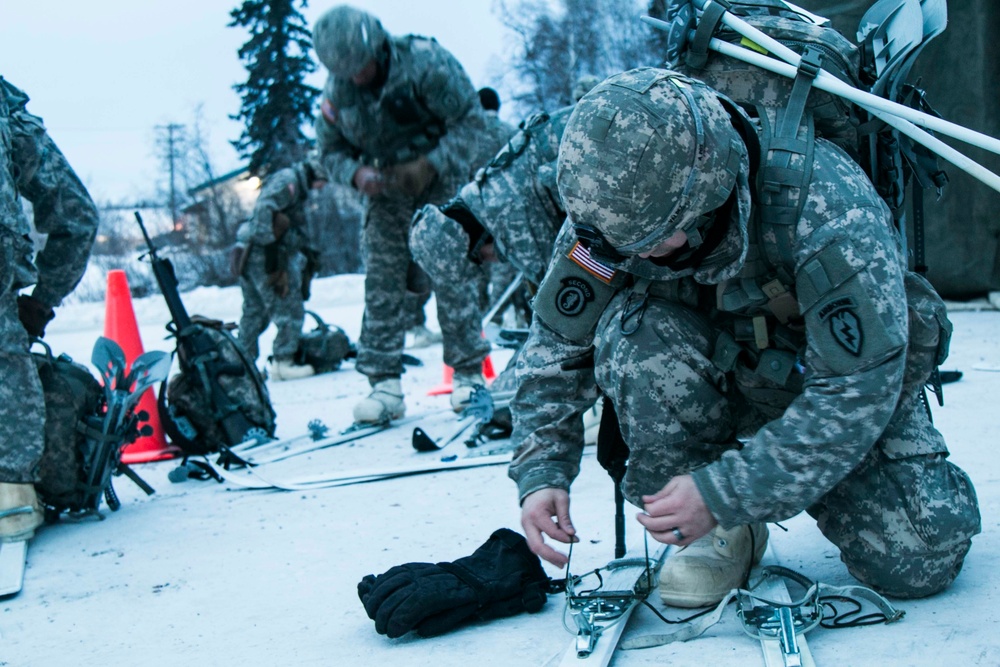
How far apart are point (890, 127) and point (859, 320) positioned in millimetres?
574

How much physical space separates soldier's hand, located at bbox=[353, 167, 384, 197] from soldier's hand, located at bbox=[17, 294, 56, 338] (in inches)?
66.7

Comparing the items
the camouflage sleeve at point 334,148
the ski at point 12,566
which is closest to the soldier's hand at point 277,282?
the camouflage sleeve at point 334,148

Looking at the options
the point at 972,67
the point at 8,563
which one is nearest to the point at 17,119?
the point at 8,563

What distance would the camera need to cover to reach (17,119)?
3148mm

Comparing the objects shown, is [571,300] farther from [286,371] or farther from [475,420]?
[286,371]

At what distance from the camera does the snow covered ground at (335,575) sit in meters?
1.68

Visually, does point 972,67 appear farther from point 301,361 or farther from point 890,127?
point 301,361

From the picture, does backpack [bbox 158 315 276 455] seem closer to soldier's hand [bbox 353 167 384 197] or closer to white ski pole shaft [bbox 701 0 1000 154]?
soldier's hand [bbox 353 167 384 197]

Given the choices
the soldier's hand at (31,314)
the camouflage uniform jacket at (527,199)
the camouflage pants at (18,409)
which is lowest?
the camouflage pants at (18,409)

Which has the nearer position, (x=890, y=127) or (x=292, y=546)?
(x=890, y=127)

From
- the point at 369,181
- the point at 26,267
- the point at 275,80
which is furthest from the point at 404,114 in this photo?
the point at 275,80

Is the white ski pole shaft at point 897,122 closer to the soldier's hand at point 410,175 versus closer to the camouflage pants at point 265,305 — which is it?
the soldier's hand at point 410,175

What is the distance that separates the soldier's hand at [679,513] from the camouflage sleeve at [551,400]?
0.38m

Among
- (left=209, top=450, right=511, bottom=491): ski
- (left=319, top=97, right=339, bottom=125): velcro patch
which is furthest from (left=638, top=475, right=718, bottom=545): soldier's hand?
(left=319, top=97, right=339, bottom=125): velcro patch
